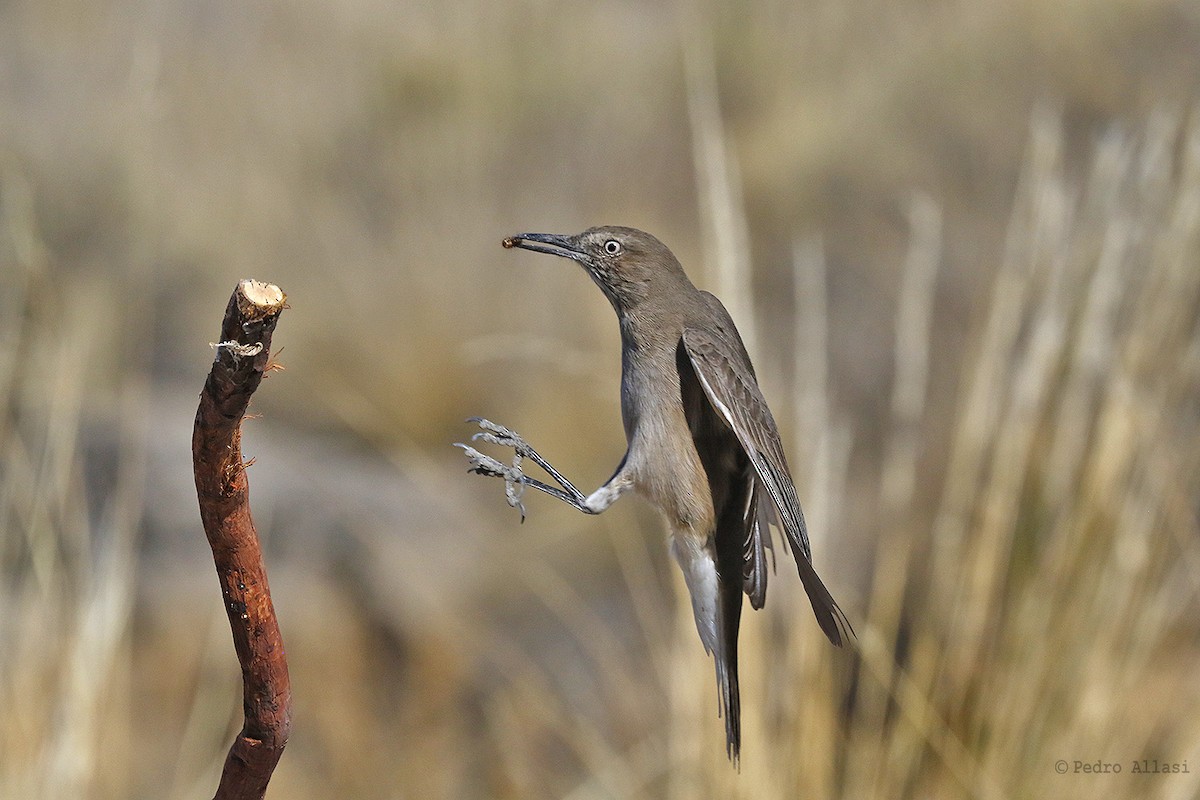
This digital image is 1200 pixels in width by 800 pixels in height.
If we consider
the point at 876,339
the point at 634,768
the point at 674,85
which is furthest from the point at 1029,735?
the point at 674,85

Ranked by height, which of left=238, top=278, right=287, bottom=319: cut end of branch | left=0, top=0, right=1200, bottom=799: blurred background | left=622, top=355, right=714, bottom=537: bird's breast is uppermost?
left=238, top=278, right=287, bottom=319: cut end of branch

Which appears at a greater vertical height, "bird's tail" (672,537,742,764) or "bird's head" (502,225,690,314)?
"bird's head" (502,225,690,314)

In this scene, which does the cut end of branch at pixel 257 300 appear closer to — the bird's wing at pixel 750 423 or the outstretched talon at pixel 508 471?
the bird's wing at pixel 750 423

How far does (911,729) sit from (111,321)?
227 inches

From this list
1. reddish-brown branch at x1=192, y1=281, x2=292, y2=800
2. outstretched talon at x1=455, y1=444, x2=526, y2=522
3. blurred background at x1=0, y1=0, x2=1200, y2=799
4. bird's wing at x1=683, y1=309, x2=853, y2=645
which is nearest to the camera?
reddish-brown branch at x1=192, y1=281, x2=292, y2=800

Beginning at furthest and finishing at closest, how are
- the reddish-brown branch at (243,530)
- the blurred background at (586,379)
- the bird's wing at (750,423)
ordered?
the blurred background at (586,379) → the bird's wing at (750,423) → the reddish-brown branch at (243,530)

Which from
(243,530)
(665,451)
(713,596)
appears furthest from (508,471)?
(243,530)

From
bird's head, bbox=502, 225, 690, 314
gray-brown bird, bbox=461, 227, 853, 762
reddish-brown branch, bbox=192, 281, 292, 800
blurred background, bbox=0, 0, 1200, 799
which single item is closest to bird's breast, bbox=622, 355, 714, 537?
gray-brown bird, bbox=461, 227, 853, 762

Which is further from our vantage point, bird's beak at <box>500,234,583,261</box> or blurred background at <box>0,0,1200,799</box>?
blurred background at <box>0,0,1200,799</box>

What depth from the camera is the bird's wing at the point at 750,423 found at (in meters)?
1.44

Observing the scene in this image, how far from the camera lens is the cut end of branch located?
879 mm

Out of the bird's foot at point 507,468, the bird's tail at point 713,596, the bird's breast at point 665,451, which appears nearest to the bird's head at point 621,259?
the bird's breast at point 665,451

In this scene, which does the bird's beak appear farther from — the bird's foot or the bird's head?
the bird's foot

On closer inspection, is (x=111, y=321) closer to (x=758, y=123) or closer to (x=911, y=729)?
(x=758, y=123)
